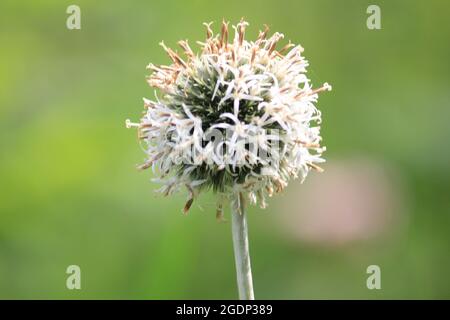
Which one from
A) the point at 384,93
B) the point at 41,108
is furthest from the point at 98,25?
the point at 384,93

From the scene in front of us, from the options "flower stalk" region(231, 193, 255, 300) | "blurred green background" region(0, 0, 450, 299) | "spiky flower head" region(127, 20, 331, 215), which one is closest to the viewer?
"flower stalk" region(231, 193, 255, 300)

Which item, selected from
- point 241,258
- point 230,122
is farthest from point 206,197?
point 241,258

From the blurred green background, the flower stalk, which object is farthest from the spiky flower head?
the blurred green background

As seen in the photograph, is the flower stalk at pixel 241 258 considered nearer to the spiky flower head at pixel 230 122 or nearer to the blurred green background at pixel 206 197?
the spiky flower head at pixel 230 122

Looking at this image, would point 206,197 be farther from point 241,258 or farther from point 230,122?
point 241,258

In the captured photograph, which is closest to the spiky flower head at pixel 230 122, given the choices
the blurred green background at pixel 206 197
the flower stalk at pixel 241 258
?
the flower stalk at pixel 241 258

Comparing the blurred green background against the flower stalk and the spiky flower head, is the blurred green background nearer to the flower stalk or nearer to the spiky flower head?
the spiky flower head
